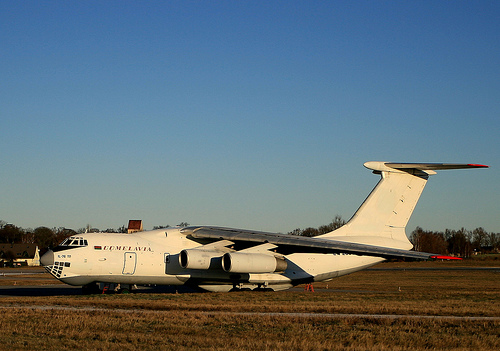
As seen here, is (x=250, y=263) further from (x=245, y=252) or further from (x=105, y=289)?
(x=105, y=289)

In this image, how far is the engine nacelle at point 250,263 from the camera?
1838 centimetres

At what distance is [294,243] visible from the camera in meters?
18.6

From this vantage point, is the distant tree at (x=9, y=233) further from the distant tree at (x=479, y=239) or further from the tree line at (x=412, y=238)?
the distant tree at (x=479, y=239)

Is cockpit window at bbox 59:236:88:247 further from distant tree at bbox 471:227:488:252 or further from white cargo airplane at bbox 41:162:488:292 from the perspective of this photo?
distant tree at bbox 471:227:488:252

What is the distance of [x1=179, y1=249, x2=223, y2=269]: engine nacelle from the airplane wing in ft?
2.20

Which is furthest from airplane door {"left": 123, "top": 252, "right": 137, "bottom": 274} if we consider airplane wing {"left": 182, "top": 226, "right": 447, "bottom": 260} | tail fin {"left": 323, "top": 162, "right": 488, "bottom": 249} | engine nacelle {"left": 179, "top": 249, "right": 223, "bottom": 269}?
tail fin {"left": 323, "top": 162, "right": 488, "bottom": 249}

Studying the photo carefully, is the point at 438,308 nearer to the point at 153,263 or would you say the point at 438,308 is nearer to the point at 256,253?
the point at 256,253

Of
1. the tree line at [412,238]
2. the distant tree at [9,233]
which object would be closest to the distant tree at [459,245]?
the tree line at [412,238]

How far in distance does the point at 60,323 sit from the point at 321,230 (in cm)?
8577

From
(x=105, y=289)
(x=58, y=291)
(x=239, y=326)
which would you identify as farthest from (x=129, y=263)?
(x=239, y=326)

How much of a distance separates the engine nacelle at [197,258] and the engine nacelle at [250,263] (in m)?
0.57

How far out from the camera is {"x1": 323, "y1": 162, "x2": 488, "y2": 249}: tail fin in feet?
68.9

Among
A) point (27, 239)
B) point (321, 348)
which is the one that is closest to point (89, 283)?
point (321, 348)

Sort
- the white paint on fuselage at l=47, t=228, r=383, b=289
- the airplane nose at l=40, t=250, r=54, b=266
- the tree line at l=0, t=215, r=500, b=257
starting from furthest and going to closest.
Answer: the tree line at l=0, t=215, r=500, b=257 < the white paint on fuselage at l=47, t=228, r=383, b=289 < the airplane nose at l=40, t=250, r=54, b=266
